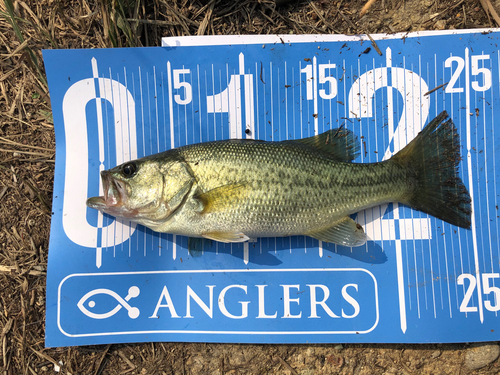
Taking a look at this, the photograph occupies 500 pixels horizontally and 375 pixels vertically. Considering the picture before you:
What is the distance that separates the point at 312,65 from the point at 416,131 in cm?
104

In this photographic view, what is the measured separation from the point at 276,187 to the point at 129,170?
41.7 inches

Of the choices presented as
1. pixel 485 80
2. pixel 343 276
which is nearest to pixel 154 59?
pixel 343 276

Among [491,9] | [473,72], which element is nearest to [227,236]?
[473,72]

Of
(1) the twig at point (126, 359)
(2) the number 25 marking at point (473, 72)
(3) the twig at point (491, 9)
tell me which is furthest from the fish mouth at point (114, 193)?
(3) the twig at point (491, 9)

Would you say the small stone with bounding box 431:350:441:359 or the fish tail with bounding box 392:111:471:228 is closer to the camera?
the fish tail with bounding box 392:111:471:228

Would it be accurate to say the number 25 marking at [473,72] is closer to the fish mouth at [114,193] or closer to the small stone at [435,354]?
the small stone at [435,354]

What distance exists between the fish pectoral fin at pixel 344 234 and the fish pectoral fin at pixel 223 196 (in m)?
0.65

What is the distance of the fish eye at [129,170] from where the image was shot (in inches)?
80.9

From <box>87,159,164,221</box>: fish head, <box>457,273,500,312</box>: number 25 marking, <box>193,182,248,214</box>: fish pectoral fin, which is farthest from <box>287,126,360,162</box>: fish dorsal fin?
<box>457,273,500,312</box>: number 25 marking

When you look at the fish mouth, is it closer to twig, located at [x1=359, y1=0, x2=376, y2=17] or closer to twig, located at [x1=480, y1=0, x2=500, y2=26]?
twig, located at [x1=359, y1=0, x2=376, y2=17]

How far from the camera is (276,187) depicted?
203 cm

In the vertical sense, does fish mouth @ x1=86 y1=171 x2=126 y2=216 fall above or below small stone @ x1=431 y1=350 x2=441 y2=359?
above

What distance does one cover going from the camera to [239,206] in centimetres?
201

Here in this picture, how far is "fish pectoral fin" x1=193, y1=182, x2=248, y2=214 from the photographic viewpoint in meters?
1.99
